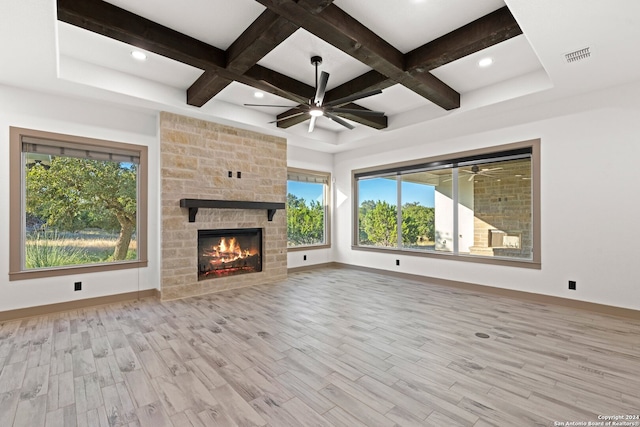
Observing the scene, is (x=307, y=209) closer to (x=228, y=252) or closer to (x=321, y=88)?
(x=228, y=252)

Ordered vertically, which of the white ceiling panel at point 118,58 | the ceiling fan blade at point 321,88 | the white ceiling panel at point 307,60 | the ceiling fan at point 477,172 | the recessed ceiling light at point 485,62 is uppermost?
the white ceiling panel at point 307,60

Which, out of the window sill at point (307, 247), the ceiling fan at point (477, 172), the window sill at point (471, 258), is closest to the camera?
the window sill at point (471, 258)

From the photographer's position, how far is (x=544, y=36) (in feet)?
8.78

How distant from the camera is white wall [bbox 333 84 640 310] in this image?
370 centimetres

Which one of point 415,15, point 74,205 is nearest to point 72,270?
point 74,205

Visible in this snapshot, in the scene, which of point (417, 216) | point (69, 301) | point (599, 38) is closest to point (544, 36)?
point (599, 38)

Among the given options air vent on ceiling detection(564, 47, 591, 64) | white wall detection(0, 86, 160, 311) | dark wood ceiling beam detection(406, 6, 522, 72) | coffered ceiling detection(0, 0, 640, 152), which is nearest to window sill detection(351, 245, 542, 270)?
coffered ceiling detection(0, 0, 640, 152)

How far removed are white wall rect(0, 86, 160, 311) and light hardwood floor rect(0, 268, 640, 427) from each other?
31 centimetres

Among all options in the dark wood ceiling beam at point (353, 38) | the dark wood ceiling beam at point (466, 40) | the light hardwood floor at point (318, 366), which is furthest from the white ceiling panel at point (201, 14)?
the light hardwood floor at point (318, 366)

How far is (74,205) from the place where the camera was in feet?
13.6

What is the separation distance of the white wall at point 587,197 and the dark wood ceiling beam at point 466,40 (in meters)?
2.14

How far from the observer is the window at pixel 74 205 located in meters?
3.78

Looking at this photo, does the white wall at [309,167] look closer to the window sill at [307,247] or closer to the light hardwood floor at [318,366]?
the window sill at [307,247]

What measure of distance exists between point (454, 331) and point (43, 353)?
4.03 meters
